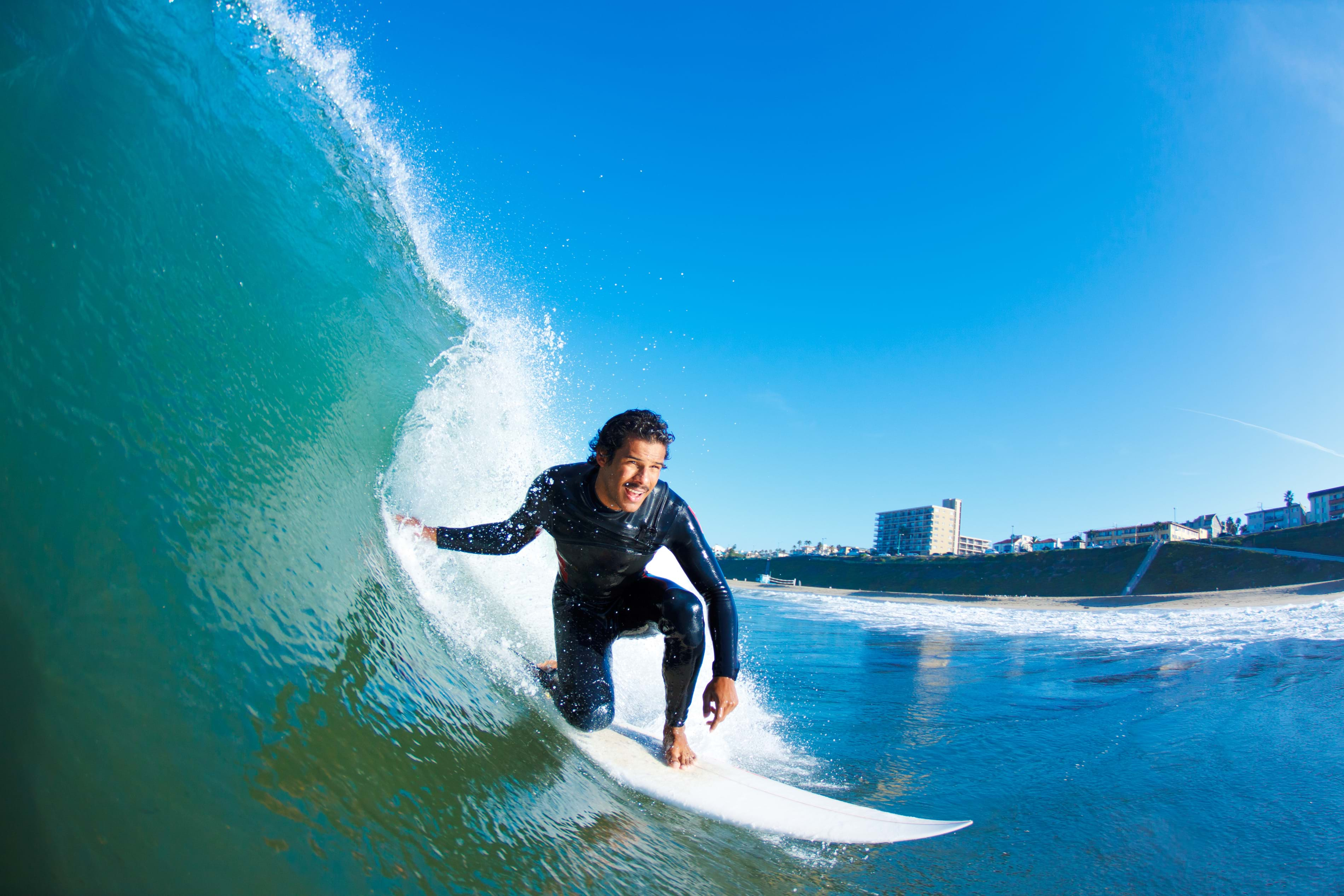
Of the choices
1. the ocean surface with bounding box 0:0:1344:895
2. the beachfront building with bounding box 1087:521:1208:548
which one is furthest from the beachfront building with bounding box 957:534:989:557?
the ocean surface with bounding box 0:0:1344:895

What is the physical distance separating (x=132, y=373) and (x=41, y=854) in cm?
193

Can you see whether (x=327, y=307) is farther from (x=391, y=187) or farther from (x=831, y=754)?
(x=831, y=754)

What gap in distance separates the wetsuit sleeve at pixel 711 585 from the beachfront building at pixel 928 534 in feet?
390

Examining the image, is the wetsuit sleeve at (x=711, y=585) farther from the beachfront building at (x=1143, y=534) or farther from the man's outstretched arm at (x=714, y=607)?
the beachfront building at (x=1143, y=534)

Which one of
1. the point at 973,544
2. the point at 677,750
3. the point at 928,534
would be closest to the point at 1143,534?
the point at 928,534

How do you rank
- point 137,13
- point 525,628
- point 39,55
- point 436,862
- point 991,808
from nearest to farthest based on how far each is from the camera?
point 436,862, point 991,808, point 39,55, point 137,13, point 525,628

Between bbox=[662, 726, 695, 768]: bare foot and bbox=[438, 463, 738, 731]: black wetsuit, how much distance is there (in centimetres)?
5

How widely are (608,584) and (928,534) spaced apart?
133392mm

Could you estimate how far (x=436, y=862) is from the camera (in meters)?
1.46

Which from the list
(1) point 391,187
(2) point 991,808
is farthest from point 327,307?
(2) point 991,808

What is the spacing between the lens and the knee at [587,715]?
3086 mm

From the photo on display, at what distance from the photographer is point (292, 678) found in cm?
183

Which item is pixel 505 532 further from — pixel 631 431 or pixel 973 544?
pixel 973 544

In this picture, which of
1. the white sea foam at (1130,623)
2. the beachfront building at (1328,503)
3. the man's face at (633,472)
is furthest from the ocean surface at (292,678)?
the beachfront building at (1328,503)
